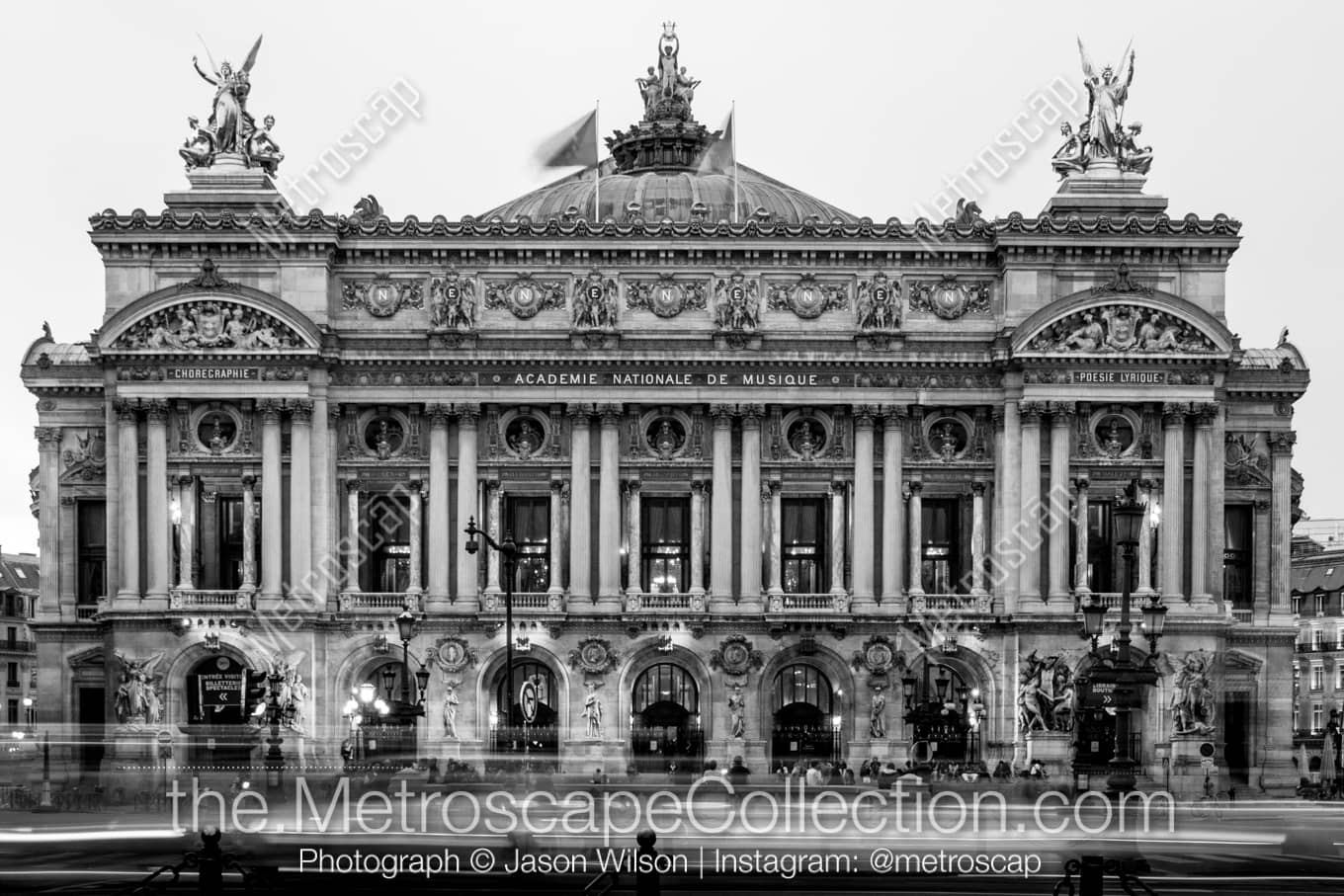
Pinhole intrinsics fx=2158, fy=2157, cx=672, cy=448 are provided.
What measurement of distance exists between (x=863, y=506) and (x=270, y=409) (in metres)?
23.7

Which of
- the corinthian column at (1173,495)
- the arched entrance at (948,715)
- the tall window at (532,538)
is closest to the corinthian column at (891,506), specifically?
the arched entrance at (948,715)

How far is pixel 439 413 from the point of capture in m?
85.8

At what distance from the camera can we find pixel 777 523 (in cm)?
8600

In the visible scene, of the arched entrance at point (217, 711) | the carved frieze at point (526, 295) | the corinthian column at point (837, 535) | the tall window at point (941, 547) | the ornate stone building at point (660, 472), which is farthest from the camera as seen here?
the tall window at point (941, 547)

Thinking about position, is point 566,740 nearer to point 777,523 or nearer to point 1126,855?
point 777,523

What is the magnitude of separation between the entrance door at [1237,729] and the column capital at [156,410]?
144ft

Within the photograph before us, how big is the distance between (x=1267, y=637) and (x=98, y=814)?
49.6 metres

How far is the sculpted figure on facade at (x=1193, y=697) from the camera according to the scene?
8256 centimetres

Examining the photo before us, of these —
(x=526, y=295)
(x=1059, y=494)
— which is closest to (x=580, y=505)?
(x=526, y=295)

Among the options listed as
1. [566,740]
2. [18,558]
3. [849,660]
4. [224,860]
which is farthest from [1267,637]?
[18,558]

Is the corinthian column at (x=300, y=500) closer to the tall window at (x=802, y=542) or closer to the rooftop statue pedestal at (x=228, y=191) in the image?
the rooftop statue pedestal at (x=228, y=191)

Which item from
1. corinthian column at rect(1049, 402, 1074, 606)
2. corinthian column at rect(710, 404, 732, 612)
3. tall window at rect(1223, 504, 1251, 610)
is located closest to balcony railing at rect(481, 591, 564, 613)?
corinthian column at rect(710, 404, 732, 612)

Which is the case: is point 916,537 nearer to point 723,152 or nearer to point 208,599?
point 723,152

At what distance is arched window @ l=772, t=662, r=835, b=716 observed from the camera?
281ft
